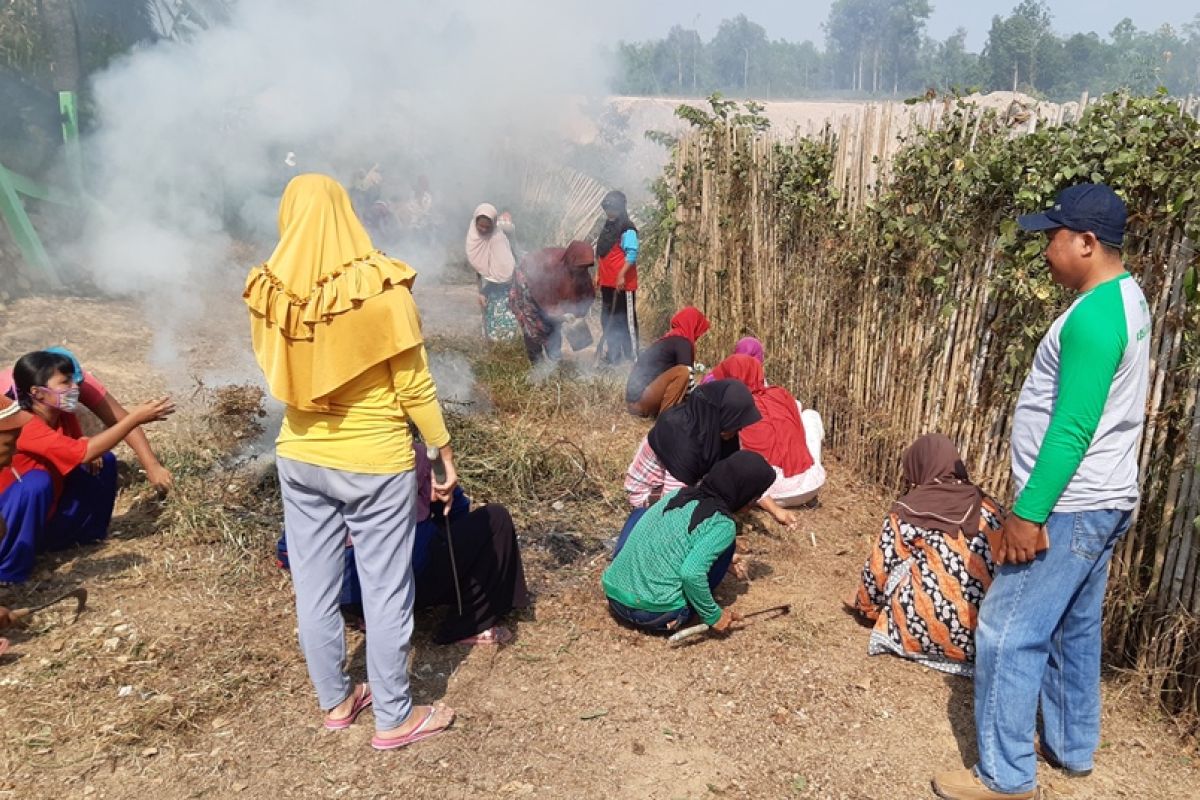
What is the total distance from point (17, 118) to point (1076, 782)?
44.2ft

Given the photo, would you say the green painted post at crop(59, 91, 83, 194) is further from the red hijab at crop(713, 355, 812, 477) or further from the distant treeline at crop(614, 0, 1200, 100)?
the distant treeline at crop(614, 0, 1200, 100)

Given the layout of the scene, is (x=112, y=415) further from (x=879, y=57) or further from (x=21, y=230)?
(x=879, y=57)

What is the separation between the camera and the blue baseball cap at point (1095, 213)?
2.39m

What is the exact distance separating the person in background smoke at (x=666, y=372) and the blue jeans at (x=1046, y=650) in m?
3.72

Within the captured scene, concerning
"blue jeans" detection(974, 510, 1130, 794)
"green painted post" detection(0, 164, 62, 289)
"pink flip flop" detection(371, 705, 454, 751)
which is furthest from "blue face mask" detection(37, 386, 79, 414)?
"green painted post" detection(0, 164, 62, 289)

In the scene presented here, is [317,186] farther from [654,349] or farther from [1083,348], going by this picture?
[654,349]

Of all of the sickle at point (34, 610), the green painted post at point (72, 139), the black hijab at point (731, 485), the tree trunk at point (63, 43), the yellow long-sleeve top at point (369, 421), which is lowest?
the sickle at point (34, 610)

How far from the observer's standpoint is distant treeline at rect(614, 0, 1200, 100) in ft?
177

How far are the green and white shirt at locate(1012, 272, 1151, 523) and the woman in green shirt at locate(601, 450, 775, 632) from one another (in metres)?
1.36

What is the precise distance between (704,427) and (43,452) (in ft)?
10.7

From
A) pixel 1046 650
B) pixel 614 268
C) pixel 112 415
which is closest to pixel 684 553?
pixel 1046 650

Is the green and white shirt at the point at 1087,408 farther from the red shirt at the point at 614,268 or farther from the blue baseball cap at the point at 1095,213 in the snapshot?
the red shirt at the point at 614,268

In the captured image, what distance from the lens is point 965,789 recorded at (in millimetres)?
2752

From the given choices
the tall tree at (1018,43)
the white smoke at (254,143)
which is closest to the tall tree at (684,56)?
the tall tree at (1018,43)
